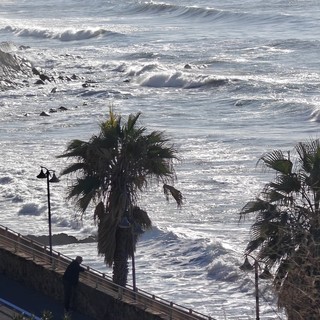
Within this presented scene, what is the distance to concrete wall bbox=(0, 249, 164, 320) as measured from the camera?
16578mm

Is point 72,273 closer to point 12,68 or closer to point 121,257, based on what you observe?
point 121,257

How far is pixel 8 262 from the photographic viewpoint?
1906 cm

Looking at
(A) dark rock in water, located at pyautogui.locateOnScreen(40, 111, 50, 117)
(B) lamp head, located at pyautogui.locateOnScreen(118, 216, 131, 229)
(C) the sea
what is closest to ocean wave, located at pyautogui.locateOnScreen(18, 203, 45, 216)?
(C) the sea

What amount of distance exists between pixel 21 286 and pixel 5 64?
171ft

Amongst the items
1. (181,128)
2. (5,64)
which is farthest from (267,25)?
(181,128)

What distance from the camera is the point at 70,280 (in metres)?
17.2

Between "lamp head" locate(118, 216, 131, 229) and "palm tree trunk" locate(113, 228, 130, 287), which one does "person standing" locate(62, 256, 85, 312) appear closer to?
"lamp head" locate(118, 216, 131, 229)

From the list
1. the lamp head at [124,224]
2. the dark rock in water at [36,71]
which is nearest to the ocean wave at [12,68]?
the dark rock in water at [36,71]

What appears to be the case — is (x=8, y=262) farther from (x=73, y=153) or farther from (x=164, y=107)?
(x=164, y=107)

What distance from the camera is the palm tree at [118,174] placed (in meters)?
19.4

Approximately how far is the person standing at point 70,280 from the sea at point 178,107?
2.98 m

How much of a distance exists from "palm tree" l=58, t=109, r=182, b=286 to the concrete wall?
4.97 ft

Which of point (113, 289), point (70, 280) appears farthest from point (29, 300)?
point (113, 289)

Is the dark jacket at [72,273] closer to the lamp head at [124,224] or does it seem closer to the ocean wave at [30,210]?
the lamp head at [124,224]
